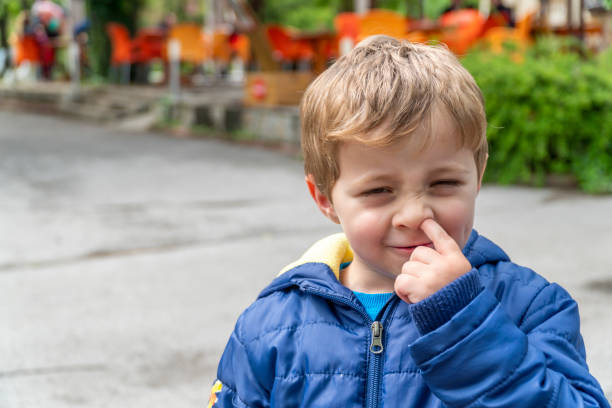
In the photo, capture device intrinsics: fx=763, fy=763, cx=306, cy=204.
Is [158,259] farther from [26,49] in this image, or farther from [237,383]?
[26,49]

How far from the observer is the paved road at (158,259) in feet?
10.1

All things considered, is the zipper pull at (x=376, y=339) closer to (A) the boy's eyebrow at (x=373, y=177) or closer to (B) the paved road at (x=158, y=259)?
(A) the boy's eyebrow at (x=373, y=177)

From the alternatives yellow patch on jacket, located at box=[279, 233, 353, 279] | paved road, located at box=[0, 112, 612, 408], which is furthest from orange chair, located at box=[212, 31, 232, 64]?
yellow patch on jacket, located at box=[279, 233, 353, 279]

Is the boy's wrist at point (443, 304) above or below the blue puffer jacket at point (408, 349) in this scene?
above

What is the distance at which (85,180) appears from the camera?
7590 millimetres

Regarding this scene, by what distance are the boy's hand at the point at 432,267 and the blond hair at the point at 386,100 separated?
191 millimetres

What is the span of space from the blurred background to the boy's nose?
54 cm

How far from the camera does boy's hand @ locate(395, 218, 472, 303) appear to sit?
1321 millimetres

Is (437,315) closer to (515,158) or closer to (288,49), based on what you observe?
(515,158)

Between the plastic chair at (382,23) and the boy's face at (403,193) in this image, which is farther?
the plastic chair at (382,23)

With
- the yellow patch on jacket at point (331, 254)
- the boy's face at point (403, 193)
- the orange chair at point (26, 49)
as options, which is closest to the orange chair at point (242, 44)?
the orange chair at point (26, 49)

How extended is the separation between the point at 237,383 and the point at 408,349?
374 millimetres

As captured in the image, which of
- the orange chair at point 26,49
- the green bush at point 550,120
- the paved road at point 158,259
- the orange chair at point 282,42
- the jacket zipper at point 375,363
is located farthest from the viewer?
the orange chair at point 26,49

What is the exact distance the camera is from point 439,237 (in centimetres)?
136
